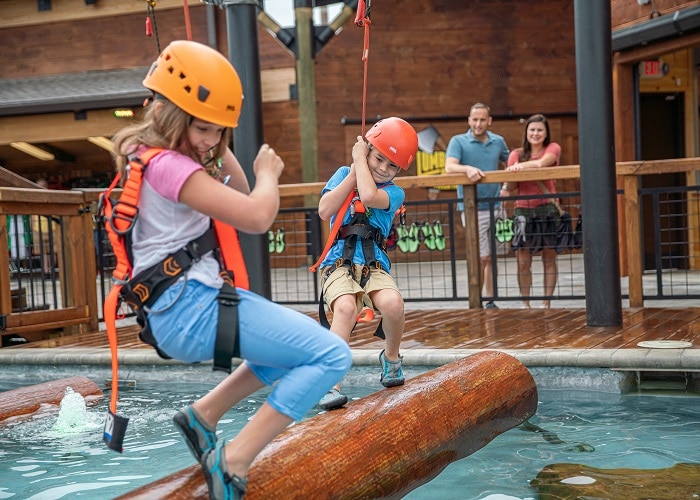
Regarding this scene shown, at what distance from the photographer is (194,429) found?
9.78ft

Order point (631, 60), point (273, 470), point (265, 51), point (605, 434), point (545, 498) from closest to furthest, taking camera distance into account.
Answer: point (273, 470) → point (545, 498) → point (605, 434) → point (631, 60) → point (265, 51)

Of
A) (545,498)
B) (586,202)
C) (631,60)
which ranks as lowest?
(545,498)

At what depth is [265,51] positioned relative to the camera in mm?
16469

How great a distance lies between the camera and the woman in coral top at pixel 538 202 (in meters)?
8.31

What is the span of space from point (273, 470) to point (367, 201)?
1.60 metres

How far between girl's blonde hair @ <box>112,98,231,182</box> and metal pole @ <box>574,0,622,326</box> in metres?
4.57

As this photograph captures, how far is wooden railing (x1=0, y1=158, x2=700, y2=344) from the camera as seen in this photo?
757cm

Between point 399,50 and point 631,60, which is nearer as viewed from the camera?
point 631,60

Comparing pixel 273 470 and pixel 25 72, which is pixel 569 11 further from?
pixel 273 470

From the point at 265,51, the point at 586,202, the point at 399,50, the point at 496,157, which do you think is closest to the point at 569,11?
the point at 399,50

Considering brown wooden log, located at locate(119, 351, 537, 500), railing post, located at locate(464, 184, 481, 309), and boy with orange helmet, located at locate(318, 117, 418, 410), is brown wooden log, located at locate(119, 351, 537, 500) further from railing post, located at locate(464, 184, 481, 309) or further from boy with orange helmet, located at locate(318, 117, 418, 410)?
railing post, located at locate(464, 184, 481, 309)

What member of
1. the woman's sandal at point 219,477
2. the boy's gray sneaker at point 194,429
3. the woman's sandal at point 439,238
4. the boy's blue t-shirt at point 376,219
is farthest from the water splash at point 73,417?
the woman's sandal at point 439,238

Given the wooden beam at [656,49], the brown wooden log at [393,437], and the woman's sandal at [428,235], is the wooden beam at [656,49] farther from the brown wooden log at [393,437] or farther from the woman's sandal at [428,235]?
the brown wooden log at [393,437]

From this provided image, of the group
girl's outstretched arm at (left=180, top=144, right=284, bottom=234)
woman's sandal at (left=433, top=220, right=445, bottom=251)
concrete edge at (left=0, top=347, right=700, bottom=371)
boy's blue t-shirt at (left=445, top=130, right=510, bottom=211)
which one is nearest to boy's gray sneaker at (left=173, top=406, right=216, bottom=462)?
girl's outstretched arm at (left=180, top=144, right=284, bottom=234)
